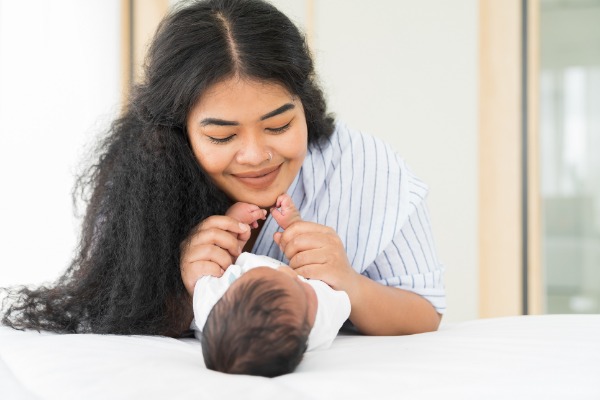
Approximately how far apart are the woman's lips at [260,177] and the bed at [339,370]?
1.07ft

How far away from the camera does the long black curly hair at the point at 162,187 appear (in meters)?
1.29

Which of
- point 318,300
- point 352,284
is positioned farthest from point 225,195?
point 318,300

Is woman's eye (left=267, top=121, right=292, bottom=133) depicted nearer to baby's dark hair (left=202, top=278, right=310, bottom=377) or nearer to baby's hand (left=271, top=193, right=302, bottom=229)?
baby's hand (left=271, top=193, right=302, bottom=229)

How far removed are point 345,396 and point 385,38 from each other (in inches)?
96.9

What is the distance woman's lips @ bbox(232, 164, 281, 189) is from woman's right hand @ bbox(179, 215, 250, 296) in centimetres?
8

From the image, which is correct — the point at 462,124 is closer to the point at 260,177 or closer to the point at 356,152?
the point at 356,152

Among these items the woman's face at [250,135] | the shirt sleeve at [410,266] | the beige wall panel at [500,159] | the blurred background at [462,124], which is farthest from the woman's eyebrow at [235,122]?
the beige wall panel at [500,159]

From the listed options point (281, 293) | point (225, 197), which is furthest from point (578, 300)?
point (281, 293)

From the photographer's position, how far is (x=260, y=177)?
1.34 m

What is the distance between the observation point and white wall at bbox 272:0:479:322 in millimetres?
2934

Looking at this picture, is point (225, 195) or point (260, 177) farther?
point (225, 195)

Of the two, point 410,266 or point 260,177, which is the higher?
point 260,177

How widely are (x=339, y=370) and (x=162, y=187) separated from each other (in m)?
0.61

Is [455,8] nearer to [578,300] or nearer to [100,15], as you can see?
[578,300]
